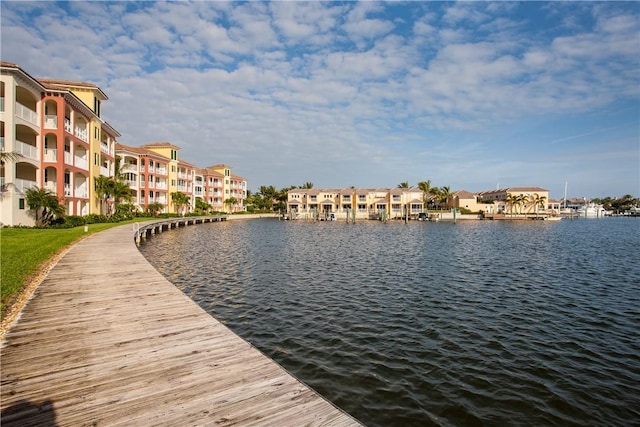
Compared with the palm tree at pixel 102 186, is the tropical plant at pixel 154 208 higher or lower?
lower

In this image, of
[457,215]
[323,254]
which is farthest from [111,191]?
[457,215]

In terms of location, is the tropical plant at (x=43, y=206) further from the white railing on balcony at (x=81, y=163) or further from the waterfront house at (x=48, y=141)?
the white railing on balcony at (x=81, y=163)

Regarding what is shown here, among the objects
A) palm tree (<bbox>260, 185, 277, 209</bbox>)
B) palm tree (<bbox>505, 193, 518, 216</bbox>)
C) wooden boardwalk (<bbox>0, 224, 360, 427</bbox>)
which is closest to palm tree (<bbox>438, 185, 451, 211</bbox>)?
palm tree (<bbox>505, 193, 518, 216</bbox>)

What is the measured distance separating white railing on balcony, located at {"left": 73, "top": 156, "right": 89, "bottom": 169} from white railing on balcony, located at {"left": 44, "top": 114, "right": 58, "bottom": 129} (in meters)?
5.00

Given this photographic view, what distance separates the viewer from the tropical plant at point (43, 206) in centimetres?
3088

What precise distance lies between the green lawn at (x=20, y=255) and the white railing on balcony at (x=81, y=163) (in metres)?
13.7

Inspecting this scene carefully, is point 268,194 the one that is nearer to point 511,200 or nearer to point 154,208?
point 154,208

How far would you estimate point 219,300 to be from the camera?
16266mm

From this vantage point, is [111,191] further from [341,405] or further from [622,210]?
[622,210]

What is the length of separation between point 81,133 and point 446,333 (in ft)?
153

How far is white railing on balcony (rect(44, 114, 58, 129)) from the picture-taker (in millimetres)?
35281

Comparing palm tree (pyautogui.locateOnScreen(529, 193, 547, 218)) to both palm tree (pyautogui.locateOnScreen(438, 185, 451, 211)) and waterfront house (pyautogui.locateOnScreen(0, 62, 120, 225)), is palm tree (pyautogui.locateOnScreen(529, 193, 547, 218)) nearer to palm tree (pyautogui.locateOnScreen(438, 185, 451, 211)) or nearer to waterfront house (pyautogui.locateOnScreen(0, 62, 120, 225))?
palm tree (pyautogui.locateOnScreen(438, 185, 451, 211))

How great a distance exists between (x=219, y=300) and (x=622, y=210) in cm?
21559

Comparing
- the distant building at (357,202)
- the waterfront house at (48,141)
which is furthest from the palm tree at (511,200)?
the waterfront house at (48,141)
